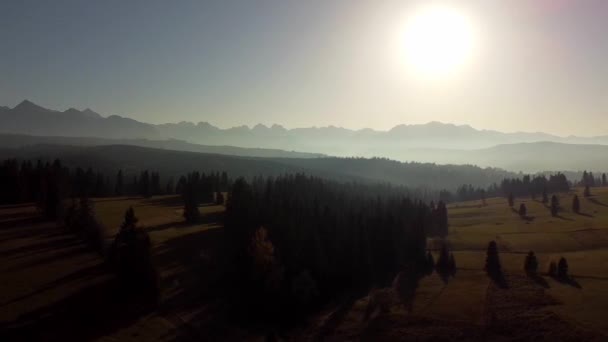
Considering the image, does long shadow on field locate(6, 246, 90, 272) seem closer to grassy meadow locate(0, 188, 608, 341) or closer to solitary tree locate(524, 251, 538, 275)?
grassy meadow locate(0, 188, 608, 341)

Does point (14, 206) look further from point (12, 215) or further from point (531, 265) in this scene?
point (531, 265)

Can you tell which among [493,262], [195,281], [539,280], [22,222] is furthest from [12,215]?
[539,280]

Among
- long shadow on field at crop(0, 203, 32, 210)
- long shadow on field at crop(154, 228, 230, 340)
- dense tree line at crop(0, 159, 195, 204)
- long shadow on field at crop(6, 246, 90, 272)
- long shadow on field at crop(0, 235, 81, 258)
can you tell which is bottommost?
long shadow on field at crop(154, 228, 230, 340)

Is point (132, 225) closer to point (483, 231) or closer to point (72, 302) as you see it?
point (72, 302)

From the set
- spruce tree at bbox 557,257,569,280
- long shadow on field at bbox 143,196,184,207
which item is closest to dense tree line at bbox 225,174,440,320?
spruce tree at bbox 557,257,569,280

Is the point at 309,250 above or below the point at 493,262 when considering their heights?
above

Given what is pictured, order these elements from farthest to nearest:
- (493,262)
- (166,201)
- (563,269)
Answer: (166,201), (493,262), (563,269)

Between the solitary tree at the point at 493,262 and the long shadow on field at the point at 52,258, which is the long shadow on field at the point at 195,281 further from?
the solitary tree at the point at 493,262

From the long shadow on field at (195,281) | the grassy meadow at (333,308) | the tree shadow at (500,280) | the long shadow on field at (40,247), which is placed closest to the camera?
the grassy meadow at (333,308)

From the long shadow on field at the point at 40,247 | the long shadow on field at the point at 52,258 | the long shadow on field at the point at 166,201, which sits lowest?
the long shadow on field at the point at 52,258

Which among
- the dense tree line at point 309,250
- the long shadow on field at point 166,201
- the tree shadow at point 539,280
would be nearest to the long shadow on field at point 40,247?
the dense tree line at point 309,250
